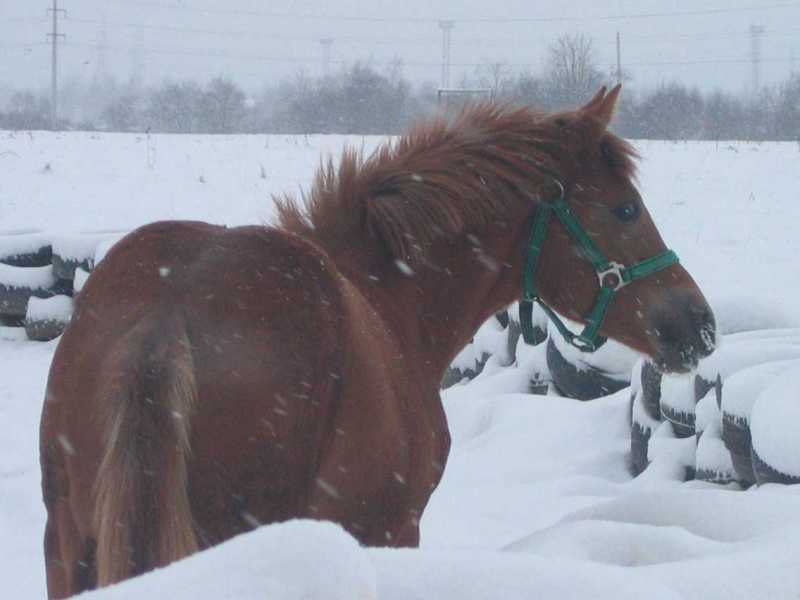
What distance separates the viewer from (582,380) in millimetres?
5836

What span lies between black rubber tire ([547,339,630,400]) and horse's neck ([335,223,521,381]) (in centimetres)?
298

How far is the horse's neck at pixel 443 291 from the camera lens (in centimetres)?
260

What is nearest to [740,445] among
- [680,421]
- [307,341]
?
[680,421]

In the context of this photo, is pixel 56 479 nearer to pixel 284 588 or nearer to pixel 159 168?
pixel 284 588

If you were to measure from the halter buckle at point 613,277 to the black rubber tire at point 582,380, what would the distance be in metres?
2.95

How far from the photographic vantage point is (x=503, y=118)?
2.90 m

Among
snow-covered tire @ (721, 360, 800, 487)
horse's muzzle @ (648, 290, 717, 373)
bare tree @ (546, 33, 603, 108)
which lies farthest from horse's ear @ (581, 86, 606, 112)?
bare tree @ (546, 33, 603, 108)

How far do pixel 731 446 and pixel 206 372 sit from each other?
245cm

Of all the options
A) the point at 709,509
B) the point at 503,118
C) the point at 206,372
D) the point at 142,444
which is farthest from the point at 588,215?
the point at 142,444

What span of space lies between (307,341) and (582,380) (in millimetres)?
4121

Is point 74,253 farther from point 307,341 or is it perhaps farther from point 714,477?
point 307,341

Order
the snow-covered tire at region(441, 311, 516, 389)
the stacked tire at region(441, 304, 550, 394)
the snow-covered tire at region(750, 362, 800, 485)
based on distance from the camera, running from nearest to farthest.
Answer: the snow-covered tire at region(750, 362, 800, 485), the stacked tire at region(441, 304, 550, 394), the snow-covered tire at region(441, 311, 516, 389)

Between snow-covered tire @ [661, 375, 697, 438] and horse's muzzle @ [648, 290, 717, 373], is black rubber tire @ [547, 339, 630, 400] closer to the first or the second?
snow-covered tire @ [661, 375, 697, 438]

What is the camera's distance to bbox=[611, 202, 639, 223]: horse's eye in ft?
9.48
